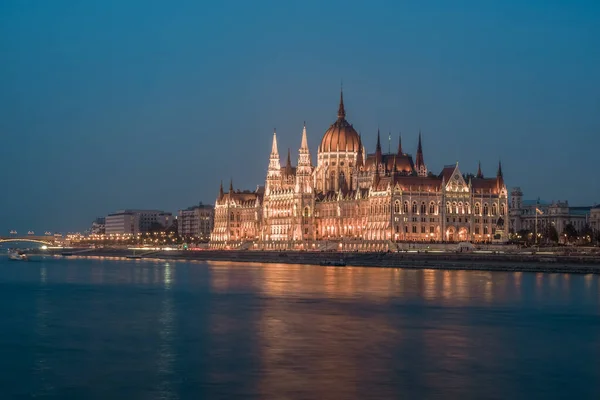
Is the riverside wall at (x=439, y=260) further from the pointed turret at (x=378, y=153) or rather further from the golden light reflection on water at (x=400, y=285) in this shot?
the pointed turret at (x=378, y=153)

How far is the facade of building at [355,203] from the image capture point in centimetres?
14025

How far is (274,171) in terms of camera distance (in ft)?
597

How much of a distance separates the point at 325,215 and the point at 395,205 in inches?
937

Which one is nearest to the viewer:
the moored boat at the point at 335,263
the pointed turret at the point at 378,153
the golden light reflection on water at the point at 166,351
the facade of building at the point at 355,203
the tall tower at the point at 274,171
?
the golden light reflection on water at the point at 166,351

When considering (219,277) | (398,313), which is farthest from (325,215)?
(398,313)

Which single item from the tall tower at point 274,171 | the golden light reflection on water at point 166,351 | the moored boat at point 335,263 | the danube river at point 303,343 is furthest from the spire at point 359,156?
the golden light reflection on water at point 166,351

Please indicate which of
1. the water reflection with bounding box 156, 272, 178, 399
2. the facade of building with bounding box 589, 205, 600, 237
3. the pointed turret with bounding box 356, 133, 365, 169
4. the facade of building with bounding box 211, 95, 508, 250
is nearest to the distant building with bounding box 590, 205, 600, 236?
the facade of building with bounding box 589, 205, 600, 237

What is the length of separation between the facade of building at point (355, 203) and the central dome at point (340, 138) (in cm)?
17

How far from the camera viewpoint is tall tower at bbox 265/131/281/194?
179m

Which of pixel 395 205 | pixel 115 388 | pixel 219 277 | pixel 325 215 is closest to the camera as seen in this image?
pixel 115 388

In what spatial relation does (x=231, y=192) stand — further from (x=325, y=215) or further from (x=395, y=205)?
(x=395, y=205)

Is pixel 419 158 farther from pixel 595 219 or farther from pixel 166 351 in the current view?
pixel 166 351

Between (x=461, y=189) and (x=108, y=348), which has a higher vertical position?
(x=461, y=189)

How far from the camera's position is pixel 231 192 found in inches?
7589
